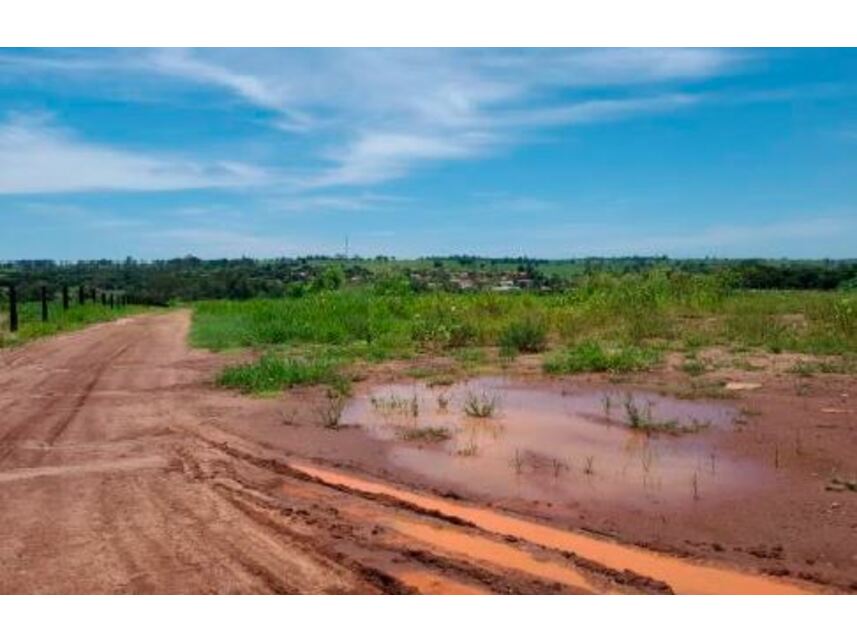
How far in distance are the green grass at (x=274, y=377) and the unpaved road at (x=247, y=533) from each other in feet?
9.63

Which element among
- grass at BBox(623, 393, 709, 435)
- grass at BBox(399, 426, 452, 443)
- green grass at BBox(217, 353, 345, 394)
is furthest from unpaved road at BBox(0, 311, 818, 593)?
grass at BBox(623, 393, 709, 435)

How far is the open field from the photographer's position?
16.2 feet

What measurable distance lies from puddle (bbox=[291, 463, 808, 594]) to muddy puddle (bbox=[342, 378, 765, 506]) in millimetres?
552

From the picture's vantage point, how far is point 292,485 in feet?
22.6

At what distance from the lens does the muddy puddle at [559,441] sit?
6816mm

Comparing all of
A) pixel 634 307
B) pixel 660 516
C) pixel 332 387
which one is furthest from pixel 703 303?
pixel 660 516

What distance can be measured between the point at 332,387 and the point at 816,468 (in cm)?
676

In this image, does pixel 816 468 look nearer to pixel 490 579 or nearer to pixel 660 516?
pixel 660 516

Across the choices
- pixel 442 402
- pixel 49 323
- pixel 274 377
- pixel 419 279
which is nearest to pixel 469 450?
pixel 442 402

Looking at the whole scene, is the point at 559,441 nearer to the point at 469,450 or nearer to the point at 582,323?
the point at 469,450

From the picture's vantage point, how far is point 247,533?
18.0 ft

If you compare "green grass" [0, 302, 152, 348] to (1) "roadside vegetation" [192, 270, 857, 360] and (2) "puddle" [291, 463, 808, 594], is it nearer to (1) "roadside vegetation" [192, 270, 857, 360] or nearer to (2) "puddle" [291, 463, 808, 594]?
(1) "roadside vegetation" [192, 270, 857, 360]

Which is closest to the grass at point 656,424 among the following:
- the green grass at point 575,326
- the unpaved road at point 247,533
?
the unpaved road at point 247,533

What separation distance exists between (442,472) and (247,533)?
2.28 m
